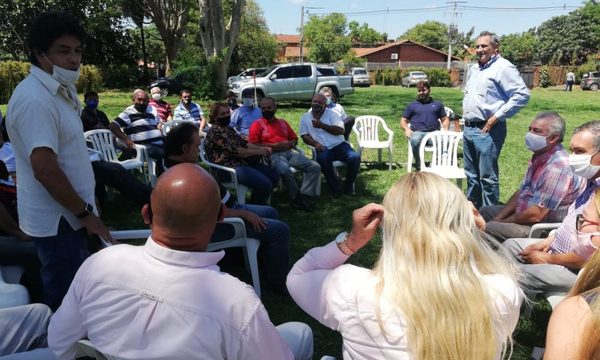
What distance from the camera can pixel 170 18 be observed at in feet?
90.5

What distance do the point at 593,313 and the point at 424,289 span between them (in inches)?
17.4

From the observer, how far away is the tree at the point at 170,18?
1039 inches

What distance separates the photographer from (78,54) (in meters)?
2.13

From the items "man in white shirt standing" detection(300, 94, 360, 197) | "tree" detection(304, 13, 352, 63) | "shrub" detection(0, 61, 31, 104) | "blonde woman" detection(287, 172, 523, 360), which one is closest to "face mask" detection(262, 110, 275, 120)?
"man in white shirt standing" detection(300, 94, 360, 197)

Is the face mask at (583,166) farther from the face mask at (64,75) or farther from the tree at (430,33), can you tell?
the tree at (430,33)

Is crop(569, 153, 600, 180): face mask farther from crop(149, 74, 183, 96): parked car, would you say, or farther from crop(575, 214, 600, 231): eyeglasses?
crop(149, 74, 183, 96): parked car

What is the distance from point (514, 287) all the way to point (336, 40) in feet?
223

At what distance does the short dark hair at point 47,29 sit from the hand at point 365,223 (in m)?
1.54

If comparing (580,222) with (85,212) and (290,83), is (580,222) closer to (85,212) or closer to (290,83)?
(85,212)

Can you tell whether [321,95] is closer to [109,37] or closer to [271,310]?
[271,310]

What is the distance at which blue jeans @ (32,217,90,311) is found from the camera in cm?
216

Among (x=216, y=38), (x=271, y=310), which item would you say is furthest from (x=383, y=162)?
(x=216, y=38)

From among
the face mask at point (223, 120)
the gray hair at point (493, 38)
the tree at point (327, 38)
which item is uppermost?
the tree at point (327, 38)

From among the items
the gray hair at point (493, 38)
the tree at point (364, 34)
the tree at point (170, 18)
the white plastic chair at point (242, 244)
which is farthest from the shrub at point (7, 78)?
the tree at point (364, 34)
